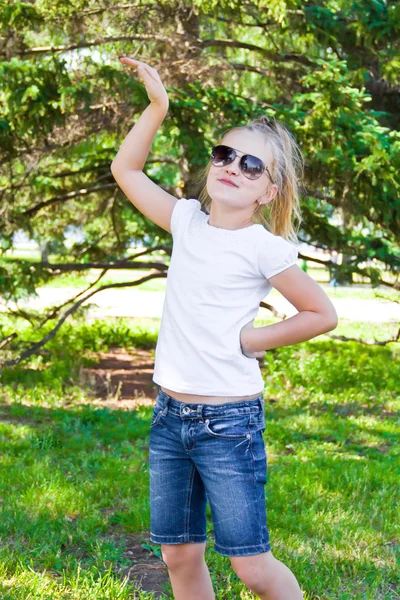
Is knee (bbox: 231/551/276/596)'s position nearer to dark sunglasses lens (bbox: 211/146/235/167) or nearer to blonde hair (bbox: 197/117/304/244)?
blonde hair (bbox: 197/117/304/244)

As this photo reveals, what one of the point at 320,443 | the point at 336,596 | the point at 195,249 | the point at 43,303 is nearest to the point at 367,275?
the point at 320,443

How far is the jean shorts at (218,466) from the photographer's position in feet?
7.34

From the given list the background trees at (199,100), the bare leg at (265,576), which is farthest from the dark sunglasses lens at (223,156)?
the background trees at (199,100)

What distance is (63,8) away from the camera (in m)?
6.09

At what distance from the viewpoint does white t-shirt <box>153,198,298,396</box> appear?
90.2 inches

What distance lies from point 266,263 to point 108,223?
632 cm

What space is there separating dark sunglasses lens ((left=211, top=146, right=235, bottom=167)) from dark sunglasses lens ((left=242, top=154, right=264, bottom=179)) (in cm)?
4

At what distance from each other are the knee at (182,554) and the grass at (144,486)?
2.15 feet

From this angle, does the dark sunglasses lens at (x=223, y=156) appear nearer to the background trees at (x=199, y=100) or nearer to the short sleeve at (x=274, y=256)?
the short sleeve at (x=274, y=256)

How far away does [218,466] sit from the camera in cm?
224

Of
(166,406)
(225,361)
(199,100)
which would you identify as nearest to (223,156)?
(225,361)

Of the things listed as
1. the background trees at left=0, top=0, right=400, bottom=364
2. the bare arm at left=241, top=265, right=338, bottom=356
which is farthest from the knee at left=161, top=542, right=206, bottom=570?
the background trees at left=0, top=0, right=400, bottom=364

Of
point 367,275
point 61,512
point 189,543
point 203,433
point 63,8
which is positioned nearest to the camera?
point 203,433

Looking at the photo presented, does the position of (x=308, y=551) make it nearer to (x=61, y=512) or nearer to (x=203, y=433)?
(x=61, y=512)
